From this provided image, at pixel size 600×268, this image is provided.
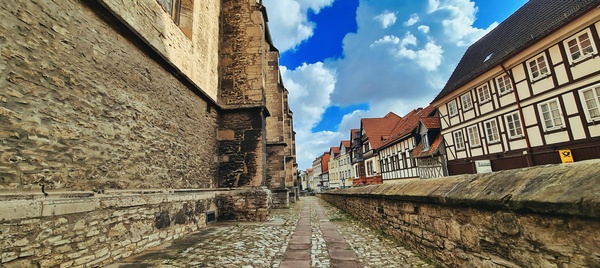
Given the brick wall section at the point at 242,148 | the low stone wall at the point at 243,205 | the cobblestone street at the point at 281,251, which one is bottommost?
the cobblestone street at the point at 281,251

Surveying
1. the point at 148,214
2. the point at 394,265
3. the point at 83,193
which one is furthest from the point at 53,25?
the point at 394,265

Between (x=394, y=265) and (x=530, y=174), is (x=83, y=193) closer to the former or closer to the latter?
(x=394, y=265)

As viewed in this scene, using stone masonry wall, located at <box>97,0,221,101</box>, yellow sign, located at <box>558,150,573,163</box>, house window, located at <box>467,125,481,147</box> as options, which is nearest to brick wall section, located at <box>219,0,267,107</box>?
stone masonry wall, located at <box>97,0,221,101</box>

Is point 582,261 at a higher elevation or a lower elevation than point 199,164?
lower

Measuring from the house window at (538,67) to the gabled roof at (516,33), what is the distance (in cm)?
79

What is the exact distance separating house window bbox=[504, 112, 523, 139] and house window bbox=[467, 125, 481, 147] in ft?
6.37

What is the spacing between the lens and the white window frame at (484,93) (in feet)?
47.9

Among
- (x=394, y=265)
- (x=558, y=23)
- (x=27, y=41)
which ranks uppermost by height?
(x=558, y=23)

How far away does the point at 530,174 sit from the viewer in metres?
2.13

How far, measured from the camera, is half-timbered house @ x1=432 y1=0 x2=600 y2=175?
992 cm

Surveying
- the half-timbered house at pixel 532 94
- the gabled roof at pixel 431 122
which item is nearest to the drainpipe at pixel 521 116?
the half-timbered house at pixel 532 94

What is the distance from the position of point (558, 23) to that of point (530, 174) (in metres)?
13.1

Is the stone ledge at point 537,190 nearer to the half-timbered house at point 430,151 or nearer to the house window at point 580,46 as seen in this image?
the house window at point 580,46

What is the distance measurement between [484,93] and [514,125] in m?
2.67
